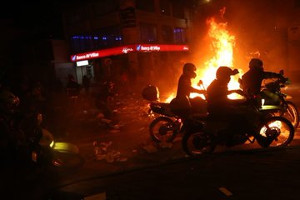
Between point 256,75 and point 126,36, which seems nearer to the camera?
point 256,75

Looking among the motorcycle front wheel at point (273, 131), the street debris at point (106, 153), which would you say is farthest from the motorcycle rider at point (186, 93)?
the street debris at point (106, 153)

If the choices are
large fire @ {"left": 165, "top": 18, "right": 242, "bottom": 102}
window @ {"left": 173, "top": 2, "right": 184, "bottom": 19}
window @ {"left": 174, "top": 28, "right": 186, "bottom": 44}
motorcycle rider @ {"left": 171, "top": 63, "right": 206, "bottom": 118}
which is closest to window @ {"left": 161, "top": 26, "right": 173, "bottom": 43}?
window @ {"left": 174, "top": 28, "right": 186, "bottom": 44}

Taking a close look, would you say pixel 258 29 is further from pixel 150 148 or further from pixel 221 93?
pixel 221 93

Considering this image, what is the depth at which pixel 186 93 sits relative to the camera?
727 centimetres

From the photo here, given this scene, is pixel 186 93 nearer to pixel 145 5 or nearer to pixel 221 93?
pixel 221 93

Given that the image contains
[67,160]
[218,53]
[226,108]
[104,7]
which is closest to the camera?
[226,108]

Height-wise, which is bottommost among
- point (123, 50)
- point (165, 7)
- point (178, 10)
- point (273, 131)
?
point (273, 131)

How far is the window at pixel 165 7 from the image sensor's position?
36.1 metres

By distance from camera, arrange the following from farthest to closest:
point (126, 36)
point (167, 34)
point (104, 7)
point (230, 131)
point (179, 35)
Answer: point (179, 35), point (167, 34), point (104, 7), point (126, 36), point (230, 131)

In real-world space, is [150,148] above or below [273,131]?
below

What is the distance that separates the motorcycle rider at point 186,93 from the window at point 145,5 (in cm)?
2588

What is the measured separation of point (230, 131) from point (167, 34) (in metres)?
32.0

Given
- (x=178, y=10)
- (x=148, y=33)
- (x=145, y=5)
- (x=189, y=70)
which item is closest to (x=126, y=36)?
(x=148, y=33)

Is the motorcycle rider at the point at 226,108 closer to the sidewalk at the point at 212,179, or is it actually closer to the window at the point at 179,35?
the sidewalk at the point at 212,179
